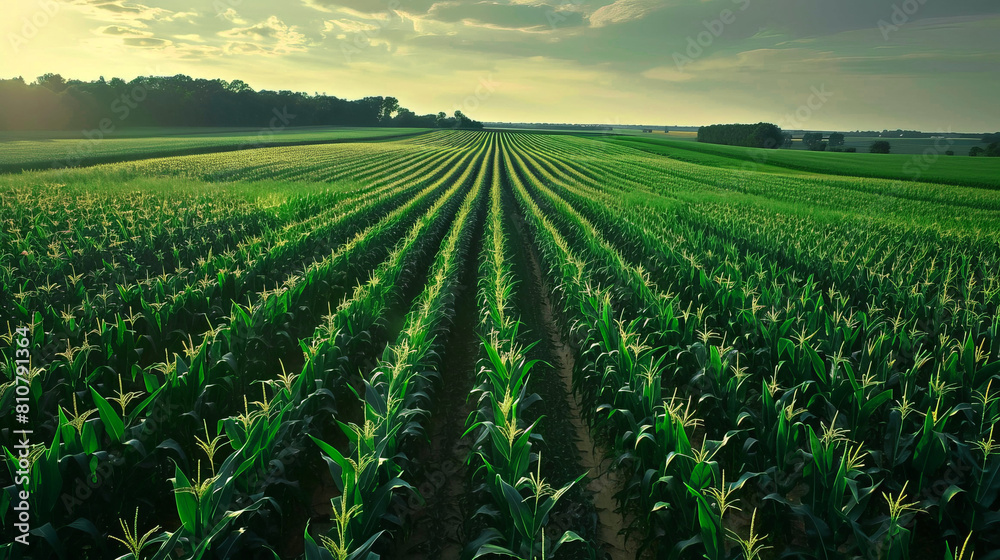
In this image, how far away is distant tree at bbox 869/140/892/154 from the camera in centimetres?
8000

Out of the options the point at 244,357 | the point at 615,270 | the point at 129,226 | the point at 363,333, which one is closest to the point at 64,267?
the point at 129,226

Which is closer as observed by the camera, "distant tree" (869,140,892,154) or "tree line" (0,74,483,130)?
"tree line" (0,74,483,130)

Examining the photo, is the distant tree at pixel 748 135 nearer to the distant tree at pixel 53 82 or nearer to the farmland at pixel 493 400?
the farmland at pixel 493 400

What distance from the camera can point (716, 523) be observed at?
2867 mm

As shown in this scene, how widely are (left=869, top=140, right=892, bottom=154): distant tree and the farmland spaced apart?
87128 millimetres

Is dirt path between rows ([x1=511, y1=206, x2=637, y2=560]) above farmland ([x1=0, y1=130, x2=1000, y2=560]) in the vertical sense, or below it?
below

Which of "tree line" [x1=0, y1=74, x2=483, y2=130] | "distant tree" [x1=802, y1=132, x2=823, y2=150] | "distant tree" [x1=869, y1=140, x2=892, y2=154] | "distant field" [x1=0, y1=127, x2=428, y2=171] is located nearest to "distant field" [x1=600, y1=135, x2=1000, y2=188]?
"distant tree" [x1=869, y1=140, x2=892, y2=154]

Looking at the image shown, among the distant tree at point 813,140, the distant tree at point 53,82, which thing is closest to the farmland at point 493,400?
the distant tree at point 53,82

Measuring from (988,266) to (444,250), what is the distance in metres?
12.6

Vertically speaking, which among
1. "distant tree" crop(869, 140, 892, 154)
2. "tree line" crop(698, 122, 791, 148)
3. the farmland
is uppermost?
"tree line" crop(698, 122, 791, 148)

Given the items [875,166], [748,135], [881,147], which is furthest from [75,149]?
[881,147]

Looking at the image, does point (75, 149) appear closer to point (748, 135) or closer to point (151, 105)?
point (151, 105)

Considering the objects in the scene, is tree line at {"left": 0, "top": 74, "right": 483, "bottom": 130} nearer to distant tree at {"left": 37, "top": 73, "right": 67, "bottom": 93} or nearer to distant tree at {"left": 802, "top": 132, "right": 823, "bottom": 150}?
distant tree at {"left": 37, "top": 73, "right": 67, "bottom": 93}

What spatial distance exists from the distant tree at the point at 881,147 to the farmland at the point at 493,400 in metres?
87.1
